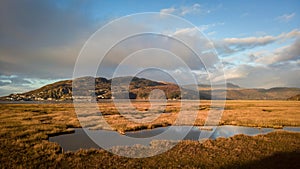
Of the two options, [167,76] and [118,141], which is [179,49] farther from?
[118,141]

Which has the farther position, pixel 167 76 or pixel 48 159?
pixel 167 76

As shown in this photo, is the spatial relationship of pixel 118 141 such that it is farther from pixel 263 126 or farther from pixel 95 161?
pixel 263 126

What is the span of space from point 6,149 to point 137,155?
39.4ft

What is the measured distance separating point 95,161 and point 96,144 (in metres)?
6.71

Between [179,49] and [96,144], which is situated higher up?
[179,49]

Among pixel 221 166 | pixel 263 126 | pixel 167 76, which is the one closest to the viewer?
pixel 221 166

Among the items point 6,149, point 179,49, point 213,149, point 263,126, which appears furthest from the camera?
point 179,49

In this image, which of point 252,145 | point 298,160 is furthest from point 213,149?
point 298,160

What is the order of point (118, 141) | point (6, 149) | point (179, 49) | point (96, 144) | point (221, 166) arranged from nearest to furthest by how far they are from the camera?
1. point (221, 166)
2. point (6, 149)
3. point (96, 144)
4. point (118, 141)
5. point (179, 49)

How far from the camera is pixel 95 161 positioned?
17156 mm

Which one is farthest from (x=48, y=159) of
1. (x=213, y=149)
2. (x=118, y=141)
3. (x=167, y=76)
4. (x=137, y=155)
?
(x=167, y=76)

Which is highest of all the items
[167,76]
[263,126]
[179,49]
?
[179,49]

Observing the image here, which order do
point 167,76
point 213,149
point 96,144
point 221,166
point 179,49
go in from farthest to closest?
point 167,76 → point 179,49 → point 96,144 → point 213,149 → point 221,166

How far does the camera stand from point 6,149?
19906mm
